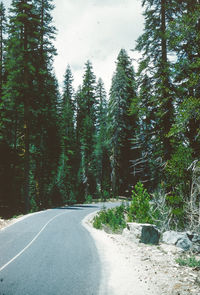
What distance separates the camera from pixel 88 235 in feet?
38.2

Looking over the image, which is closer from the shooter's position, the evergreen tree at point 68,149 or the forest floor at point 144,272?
the forest floor at point 144,272

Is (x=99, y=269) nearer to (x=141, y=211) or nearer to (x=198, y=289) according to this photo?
(x=198, y=289)

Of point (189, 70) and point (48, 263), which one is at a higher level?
point (189, 70)

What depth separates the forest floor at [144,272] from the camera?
18.3ft

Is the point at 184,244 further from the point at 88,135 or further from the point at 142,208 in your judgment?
the point at 88,135

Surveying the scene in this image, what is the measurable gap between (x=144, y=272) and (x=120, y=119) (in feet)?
88.8

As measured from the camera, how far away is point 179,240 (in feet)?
30.5

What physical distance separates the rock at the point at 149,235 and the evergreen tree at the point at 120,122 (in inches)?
866

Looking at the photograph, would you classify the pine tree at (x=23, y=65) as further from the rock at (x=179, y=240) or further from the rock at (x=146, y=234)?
the rock at (x=179, y=240)

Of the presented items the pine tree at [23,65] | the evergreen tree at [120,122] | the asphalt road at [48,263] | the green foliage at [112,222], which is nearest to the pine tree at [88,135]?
the evergreen tree at [120,122]

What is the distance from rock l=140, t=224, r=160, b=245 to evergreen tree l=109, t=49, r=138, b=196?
2200 cm

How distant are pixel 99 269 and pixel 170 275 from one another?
6.45 ft

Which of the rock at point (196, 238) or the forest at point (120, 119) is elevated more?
the forest at point (120, 119)

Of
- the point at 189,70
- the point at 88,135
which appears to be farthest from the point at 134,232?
the point at 88,135
